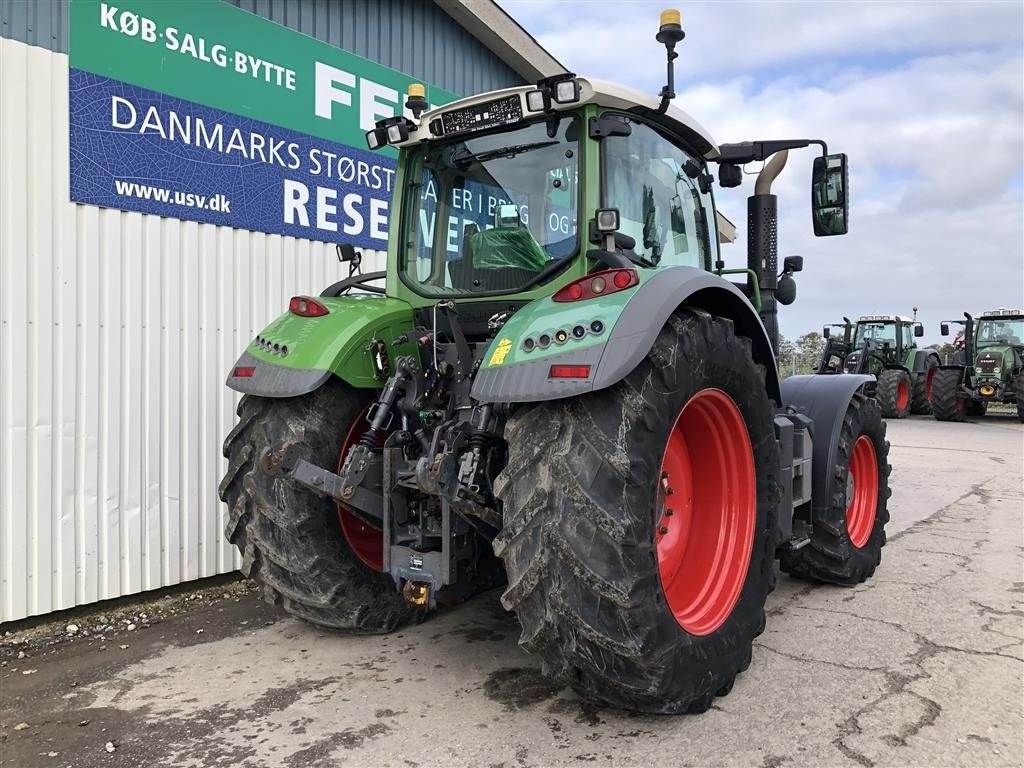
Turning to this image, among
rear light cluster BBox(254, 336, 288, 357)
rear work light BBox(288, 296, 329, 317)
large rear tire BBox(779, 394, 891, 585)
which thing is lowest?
large rear tire BBox(779, 394, 891, 585)

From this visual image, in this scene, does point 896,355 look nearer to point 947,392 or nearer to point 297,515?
point 947,392

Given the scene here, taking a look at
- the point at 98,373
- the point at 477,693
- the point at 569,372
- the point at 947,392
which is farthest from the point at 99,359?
the point at 947,392

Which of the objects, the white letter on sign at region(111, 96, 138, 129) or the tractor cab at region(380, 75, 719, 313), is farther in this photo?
the white letter on sign at region(111, 96, 138, 129)

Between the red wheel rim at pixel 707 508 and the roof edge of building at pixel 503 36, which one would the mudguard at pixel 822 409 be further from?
the roof edge of building at pixel 503 36

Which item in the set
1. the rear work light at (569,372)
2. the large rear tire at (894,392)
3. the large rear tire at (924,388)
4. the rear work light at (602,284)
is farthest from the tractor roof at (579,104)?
the large rear tire at (924,388)

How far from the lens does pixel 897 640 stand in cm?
373

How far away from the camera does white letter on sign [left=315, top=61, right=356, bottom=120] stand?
5602 millimetres

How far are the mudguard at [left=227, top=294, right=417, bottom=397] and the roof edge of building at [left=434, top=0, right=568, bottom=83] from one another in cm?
355

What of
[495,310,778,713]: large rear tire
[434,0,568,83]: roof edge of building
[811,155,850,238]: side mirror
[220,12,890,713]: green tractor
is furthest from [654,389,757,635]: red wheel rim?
Answer: [434,0,568,83]: roof edge of building

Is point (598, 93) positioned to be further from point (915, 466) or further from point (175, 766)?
point (915, 466)

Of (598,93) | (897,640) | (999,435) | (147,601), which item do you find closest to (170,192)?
(147,601)

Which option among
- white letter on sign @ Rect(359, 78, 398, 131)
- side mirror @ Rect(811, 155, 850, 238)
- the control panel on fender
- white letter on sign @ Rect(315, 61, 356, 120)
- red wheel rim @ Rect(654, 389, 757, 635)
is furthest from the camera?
white letter on sign @ Rect(359, 78, 398, 131)

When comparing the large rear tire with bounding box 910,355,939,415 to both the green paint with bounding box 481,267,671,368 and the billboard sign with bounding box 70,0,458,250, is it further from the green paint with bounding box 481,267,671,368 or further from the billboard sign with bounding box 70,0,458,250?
the green paint with bounding box 481,267,671,368

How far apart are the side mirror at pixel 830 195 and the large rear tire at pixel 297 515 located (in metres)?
2.59
